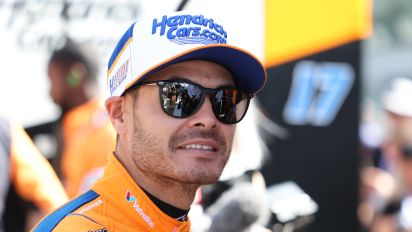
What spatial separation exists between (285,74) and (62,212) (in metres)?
2.77

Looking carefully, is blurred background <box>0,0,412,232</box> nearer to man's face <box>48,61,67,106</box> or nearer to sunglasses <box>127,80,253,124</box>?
man's face <box>48,61,67,106</box>

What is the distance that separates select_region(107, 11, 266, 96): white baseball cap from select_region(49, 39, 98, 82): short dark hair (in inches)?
78.3

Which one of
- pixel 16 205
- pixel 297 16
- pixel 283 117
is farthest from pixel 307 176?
pixel 16 205

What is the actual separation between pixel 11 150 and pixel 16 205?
0.95 feet

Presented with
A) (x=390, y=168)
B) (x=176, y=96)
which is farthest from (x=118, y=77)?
(x=390, y=168)

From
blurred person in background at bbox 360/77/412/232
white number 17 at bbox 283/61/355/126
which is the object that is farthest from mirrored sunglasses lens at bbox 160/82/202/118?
blurred person in background at bbox 360/77/412/232

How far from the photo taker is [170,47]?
1.87 meters

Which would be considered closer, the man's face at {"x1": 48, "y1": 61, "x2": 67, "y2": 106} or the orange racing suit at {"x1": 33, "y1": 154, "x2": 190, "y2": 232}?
the orange racing suit at {"x1": 33, "y1": 154, "x2": 190, "y2": 232}

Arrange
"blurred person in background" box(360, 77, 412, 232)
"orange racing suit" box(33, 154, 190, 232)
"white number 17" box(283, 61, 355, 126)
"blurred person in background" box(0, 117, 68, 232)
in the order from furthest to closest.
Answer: "blurred person in background" box(360, 77, 412, 232) → "white number 17" box(283, 61, 355, 126) → "blurred person in background" box(0, 117, 68, 232) → "orange racing suit" box(33, 154, 190, 232)

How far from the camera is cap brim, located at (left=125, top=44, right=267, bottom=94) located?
187 centimetres

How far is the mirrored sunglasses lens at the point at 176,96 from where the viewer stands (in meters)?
1.92

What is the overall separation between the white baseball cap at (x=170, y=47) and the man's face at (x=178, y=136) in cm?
5

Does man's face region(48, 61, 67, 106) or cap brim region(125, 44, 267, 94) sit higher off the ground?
cap brim region(125, 44, 267, 94)

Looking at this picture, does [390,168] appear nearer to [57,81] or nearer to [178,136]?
[57,81]
